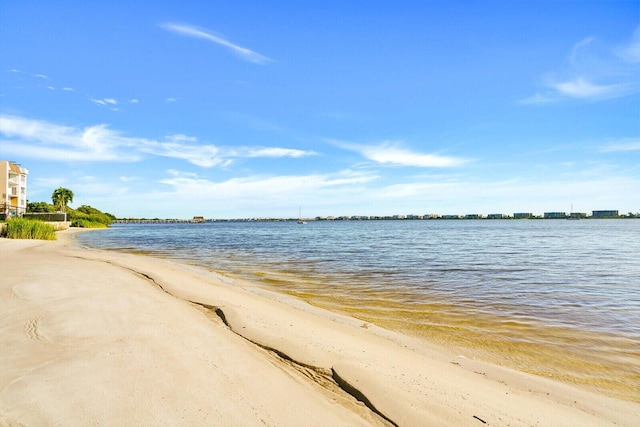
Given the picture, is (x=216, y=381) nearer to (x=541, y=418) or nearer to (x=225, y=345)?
(x=225, y=345)

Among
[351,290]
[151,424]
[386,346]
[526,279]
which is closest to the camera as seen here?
[151,424]

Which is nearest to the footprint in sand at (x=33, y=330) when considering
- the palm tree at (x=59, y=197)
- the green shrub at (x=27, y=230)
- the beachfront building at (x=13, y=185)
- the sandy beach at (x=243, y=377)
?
the sandy beach at (x=243, y=377)

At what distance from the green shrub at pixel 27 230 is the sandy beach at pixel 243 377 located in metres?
30.4

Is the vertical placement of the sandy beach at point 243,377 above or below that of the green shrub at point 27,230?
below

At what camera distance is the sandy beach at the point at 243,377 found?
3.65 m

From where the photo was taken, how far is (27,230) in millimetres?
31406

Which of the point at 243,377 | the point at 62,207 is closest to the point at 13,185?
the point at 62,207

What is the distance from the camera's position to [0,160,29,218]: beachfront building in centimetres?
6369

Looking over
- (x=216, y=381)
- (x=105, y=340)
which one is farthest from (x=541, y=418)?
(x=105, y=340)

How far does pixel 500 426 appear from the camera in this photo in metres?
3.61

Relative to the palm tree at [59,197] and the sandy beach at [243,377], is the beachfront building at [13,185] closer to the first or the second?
the palm tree at [59,197]

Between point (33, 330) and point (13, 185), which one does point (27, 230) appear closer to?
point (33, 330)

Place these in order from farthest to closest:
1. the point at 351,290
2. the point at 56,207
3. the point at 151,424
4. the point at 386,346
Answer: the point at 56,207
the point at 351,290
the point at 386,346
the point at 151,424

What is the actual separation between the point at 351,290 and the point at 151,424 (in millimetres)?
9524
